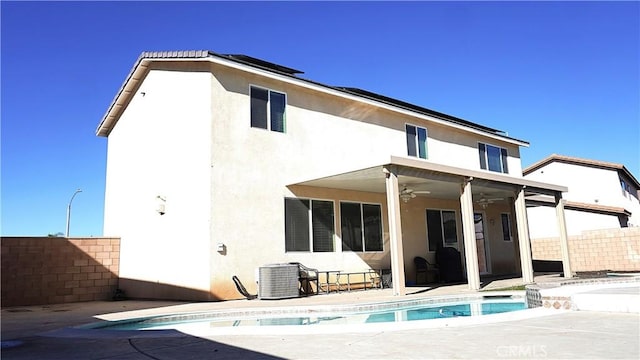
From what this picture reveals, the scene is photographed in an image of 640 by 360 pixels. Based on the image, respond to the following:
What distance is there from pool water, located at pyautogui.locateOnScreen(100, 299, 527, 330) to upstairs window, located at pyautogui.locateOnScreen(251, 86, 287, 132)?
17.0 ft

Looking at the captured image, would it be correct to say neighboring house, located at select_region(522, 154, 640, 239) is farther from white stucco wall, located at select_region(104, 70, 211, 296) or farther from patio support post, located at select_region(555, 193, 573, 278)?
white stucco wall, located at select_region(104, 70, 211, 296)

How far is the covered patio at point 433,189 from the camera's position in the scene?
361 inches

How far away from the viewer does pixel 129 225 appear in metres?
12.4

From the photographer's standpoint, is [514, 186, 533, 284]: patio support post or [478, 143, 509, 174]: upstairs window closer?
[514, 186, 533, 284]: patio support post

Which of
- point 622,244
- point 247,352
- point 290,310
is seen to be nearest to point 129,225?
point 290,310

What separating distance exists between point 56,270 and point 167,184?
336 cm

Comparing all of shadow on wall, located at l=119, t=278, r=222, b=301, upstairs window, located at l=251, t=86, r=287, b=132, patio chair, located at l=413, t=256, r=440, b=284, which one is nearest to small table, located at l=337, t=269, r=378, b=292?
patio chair, located at l=413, t=256, r=440, b=284

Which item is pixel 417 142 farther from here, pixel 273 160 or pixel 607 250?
pixel 607 250

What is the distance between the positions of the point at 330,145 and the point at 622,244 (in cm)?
1234

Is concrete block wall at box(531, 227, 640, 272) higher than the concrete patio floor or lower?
higher

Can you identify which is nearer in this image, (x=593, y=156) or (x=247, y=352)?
(x=247, y=352)

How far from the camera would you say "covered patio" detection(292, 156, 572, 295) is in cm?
917

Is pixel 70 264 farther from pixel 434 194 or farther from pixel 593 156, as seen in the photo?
pixel 593 156

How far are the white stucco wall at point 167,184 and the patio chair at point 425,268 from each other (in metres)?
6.62
